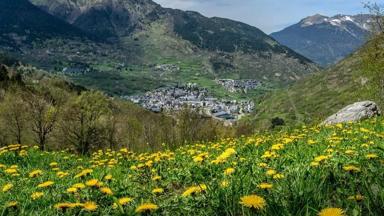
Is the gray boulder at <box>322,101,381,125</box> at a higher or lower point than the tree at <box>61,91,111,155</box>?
higher

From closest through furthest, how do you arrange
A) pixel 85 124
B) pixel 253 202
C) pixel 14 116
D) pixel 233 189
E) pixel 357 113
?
pixel 253 202, pixel 233 189, pixel 357 113, pixel 85 124, pixel 14 116

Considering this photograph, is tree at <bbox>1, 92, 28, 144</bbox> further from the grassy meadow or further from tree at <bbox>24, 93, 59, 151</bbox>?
the grassy meadow

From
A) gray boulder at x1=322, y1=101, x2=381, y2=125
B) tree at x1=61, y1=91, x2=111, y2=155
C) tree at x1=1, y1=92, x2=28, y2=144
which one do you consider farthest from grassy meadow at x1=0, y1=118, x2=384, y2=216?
tree at x1=1, y1=92, x2=28, y2=144

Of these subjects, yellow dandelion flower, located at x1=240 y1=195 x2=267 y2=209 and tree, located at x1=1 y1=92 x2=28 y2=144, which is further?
tree, located at x1=1 y1=92 x2=28 y2=144

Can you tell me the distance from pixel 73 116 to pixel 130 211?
203 ft

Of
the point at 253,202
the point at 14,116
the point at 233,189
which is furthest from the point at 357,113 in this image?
the point at 14,116

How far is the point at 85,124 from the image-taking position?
63406 mm

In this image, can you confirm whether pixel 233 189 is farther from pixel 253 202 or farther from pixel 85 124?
pixel 85 124

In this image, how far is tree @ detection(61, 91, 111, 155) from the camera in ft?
208

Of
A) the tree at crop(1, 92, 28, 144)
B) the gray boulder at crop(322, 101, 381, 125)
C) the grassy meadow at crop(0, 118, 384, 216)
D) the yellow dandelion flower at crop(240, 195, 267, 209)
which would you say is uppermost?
the yellow dandelion flower at crop(240, 195, 267, 209)

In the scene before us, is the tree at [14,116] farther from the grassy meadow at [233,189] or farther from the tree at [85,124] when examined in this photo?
the grassy meadow at [233,189]

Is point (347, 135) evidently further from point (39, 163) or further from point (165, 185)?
point (39, 163)

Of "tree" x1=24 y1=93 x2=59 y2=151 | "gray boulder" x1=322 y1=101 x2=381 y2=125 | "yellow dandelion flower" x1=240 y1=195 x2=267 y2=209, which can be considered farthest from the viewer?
"tree" x1=24 y1=93 x2=59 y2=151

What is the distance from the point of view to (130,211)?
4742 millimetres
